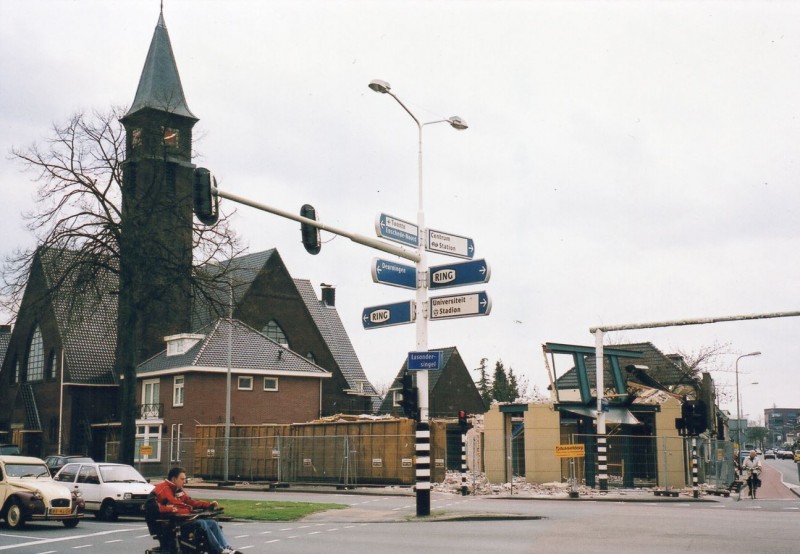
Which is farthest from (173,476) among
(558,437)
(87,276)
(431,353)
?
(558,437)

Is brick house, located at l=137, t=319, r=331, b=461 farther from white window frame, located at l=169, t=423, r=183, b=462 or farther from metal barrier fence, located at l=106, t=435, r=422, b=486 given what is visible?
metal barrier fence, located at l=106, t=435, r=422, b=486

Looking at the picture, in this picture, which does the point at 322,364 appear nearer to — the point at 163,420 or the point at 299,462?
the point at 163,420

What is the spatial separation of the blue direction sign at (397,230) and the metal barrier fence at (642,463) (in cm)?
1360

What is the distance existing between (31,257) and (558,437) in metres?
20.6

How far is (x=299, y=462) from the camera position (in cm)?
3759

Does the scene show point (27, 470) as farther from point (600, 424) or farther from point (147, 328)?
point (147, 328)

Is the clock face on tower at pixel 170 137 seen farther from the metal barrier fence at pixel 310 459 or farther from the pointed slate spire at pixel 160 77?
the pointed slate spire at pixel 160 77

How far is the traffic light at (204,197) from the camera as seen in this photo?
566 inches

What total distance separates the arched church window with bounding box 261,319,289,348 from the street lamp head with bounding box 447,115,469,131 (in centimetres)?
4129

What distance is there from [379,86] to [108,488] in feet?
39.9

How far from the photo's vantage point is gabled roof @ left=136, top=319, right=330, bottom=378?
157 ft

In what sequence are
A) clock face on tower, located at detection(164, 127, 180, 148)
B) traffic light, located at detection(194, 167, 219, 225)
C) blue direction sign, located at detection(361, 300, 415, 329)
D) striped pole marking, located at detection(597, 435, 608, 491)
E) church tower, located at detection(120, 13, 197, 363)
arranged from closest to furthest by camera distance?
traffic light, located at detection(194, 167, 219, 225) → blue direction sign, located at detection(361, 300, 415, 329) → striped pole marking, located at detection(597, 435, 608, 491) → church tower, located at detection(120, 13, 197, 363) → clock face on tower, located at detection(164, 127, 180, 148)

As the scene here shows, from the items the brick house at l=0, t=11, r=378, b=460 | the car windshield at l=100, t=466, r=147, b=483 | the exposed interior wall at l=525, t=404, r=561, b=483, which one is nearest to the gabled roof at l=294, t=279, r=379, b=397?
the brick house at l=0, t=11, r=378, b=460

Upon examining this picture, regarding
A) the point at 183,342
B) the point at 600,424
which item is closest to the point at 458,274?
the point at 600,424
